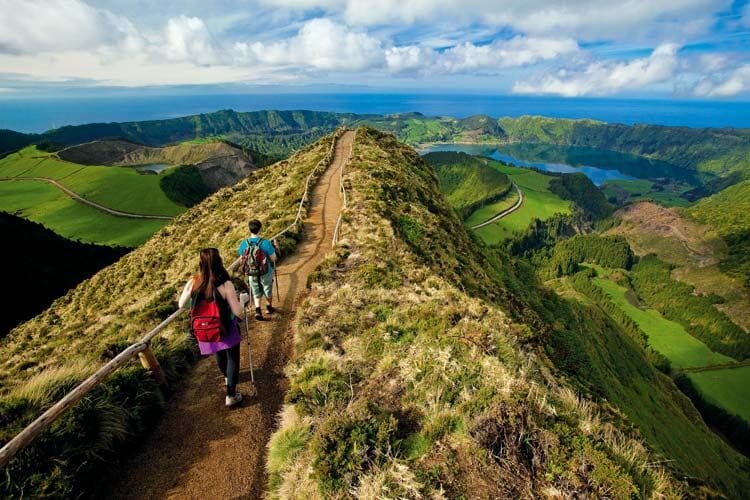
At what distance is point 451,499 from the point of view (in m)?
5.96

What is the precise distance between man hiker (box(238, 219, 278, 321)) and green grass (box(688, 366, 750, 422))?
128 metres

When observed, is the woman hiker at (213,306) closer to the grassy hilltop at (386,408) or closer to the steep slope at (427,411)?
the grassy hilltop at (386,408)

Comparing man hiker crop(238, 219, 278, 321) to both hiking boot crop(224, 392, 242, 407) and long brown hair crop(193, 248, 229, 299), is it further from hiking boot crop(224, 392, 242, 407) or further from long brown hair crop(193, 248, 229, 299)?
hiking boot crop(224, 392, 242, 407)

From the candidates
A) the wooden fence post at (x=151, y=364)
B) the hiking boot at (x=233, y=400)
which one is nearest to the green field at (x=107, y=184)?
the wooden fence post at (x=151, y=364)

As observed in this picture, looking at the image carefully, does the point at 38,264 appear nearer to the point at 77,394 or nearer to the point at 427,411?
the point at 77,394

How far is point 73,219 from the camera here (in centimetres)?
10250

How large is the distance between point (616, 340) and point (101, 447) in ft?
195

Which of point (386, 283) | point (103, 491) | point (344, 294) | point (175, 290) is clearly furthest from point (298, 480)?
point (175, 290)

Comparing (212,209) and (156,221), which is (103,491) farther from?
(156,221)

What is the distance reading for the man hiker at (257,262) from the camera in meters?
12.5

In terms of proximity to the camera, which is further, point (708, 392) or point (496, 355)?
point (708, 392)

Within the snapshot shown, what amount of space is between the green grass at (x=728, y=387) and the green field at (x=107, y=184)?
164701mm

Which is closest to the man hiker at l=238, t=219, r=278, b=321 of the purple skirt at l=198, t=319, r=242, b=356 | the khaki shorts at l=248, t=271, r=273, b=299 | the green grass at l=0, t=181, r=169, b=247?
the khaki shorts at l=248, t=271, r=273, b=299

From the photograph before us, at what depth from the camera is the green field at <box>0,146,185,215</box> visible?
4498 inches
